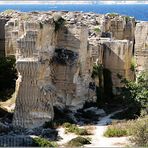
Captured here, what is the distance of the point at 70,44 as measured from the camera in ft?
138

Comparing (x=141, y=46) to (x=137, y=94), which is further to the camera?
(x=141, y=46)

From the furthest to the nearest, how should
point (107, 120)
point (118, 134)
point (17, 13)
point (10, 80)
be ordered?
point (17, 13), point (10, 80), point (107, 120), point (118, 134)

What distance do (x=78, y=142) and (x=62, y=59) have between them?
27.4 feet

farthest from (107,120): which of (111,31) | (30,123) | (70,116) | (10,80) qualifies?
(111,31)

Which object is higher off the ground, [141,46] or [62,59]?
[141,46]

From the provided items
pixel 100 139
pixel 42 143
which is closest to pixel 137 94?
pixel 100 139

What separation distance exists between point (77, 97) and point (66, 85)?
1099mm

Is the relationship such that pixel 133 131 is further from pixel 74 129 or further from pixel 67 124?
pixel 67 124

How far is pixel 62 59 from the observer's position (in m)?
41.6

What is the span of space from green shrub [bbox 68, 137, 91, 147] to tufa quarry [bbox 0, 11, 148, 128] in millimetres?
4315

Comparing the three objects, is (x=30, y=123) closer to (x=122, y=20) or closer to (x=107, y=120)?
(x=107, y=120)

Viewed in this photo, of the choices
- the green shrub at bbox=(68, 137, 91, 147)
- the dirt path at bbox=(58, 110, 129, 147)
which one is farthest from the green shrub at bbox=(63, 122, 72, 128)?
the green shrub at bbox=(68, 137, 91, 147)

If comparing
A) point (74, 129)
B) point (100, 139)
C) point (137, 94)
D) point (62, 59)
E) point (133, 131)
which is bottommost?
point (100, 139)

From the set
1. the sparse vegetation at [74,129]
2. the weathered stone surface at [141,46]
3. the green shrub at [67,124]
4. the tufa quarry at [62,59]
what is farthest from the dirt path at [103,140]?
the weathered stone surface at [141,46]
